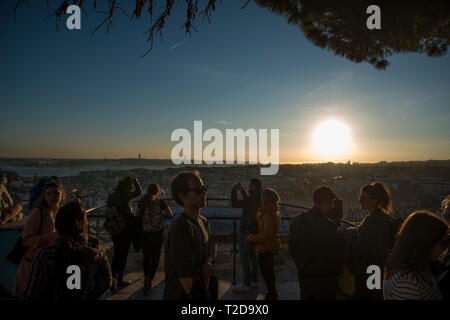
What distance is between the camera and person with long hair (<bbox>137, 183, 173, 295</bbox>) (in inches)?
138

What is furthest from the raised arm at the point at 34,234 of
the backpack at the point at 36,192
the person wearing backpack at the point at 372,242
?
the person wearing backpack at the point at 372,242

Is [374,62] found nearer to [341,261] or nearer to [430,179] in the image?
[341,261]

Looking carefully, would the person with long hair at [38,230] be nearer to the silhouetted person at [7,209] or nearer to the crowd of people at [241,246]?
the crowd of people at [241,246]

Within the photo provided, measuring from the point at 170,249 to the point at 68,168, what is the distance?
85178 millimetres

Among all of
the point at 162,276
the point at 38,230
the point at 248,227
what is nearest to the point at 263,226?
the point at 248,227

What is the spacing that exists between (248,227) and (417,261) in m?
2.01

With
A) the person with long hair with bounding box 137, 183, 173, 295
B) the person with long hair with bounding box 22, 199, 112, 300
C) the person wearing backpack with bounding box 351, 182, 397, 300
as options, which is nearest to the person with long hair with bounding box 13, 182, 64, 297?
the person with long hair with bounding box 22, 199, 112, 300

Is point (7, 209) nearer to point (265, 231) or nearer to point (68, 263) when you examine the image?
point (68, 263)

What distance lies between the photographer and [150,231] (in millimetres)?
3516

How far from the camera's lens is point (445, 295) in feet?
5.29

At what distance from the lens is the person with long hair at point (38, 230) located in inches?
87.8

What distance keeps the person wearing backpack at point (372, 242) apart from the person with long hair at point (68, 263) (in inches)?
92.0

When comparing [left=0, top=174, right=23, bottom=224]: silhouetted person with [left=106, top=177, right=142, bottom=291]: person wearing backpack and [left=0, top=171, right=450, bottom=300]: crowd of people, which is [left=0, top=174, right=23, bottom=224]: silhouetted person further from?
[left=106, top=177, right=142, bottom=291]: person wearing backpack
